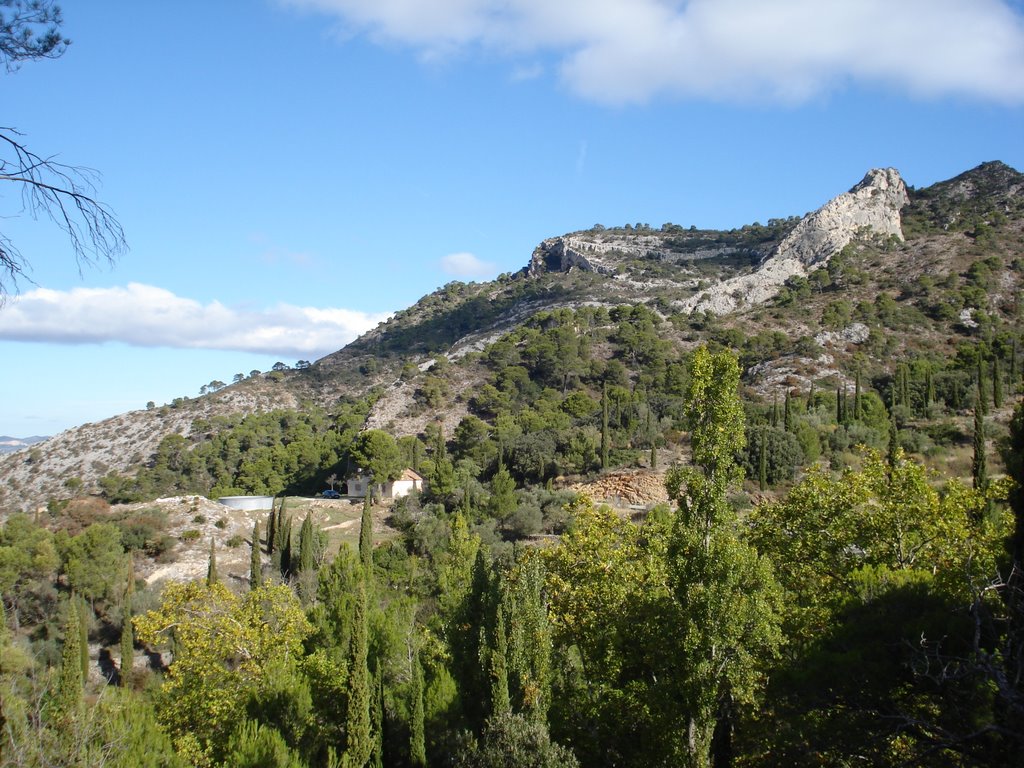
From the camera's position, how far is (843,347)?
8050 cm

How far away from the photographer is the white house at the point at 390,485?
213ft

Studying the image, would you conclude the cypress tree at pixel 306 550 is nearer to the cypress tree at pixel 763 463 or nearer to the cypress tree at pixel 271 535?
the cypress tree at pixel 271 535

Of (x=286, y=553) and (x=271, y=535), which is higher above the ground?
(x=271, y=535)

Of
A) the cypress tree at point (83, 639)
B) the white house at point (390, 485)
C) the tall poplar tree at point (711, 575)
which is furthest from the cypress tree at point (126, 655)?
the white house at point (390, 485)

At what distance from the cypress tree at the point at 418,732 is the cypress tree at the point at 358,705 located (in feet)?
3.44

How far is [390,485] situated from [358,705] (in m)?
48.0

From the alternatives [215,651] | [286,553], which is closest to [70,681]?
[215,651]

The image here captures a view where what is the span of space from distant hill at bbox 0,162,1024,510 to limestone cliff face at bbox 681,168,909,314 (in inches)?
10.3

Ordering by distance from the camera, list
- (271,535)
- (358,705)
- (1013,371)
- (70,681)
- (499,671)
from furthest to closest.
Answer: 1. (1013,371)
2. (271,535)
3. (70,681)
4. (499,671)
5. (358,705)

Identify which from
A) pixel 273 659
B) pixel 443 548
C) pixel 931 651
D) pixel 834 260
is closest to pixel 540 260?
pixel 834 260

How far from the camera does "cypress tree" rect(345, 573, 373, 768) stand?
57.9 feet

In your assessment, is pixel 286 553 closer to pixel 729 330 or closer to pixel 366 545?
pixel 366 545

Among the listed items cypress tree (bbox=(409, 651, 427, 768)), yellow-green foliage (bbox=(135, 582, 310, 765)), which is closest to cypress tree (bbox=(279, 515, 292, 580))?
yellow-green foliage (bbox=(135, 582, 310, 765))

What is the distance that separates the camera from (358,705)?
1780cm
